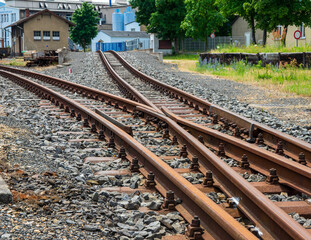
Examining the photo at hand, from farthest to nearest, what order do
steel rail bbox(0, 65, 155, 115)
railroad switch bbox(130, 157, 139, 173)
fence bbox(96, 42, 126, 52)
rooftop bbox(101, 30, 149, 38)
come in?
1. rooftop bbox(101, 30, 149, 38)
2. fence bbox(96, 42, 126, 52)
3. steel rail bbox(0, 65, 155, 115)
4. railroad switch bbox(130, 157, 139, 173)

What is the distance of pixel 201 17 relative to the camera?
4497cm

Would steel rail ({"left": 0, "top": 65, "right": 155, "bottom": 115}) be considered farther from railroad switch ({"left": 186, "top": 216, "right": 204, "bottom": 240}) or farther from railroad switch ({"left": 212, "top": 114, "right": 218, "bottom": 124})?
railroad switch ({"left": 186, "top": 216, "right": 204, "bottom": 240})

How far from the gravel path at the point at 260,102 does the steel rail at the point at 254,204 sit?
279cm

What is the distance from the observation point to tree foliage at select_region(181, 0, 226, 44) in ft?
145

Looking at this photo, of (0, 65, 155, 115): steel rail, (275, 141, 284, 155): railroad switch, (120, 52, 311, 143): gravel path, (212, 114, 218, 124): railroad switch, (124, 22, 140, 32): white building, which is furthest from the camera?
(124, 22, 140, 32): white building

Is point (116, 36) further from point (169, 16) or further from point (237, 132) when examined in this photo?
point (237, 132)

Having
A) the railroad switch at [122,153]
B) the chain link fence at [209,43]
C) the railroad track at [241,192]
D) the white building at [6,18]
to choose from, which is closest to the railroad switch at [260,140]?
the railroad track at [241,192]

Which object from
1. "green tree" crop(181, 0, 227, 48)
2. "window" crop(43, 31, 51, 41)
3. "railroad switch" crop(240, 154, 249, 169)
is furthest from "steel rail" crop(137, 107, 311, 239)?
"window" crop(43, 31, 51, 41)

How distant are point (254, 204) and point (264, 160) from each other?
60.1 inches

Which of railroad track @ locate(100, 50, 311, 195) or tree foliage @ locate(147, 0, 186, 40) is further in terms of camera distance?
tree foliage @ locate(147, 0, 186, 40)

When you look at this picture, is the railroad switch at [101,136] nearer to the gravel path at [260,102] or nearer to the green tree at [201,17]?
the gravel path at [260,102]

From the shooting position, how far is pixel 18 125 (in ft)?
25.7

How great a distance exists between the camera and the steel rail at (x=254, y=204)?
123 inches

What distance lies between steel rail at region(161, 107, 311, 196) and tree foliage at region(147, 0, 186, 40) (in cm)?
4532
